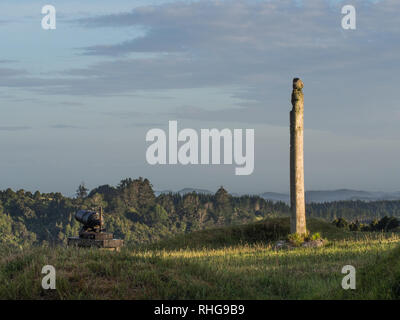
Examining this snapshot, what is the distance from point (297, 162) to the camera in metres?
22.1

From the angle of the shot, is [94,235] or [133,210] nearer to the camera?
[94,235]

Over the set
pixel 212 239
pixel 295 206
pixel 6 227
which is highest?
pixel 295 206

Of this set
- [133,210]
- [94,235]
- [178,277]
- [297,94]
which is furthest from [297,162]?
[133,210]

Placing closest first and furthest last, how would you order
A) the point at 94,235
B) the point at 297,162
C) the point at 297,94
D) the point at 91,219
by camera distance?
the point at 94,235, the point at 91,219, the point at 297,162, the point at 297,94

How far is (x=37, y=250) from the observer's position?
13.9m

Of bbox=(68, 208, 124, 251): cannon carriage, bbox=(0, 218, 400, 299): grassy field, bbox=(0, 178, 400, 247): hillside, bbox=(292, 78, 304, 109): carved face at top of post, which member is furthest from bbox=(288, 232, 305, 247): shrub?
bbox=(0, 178, 400, 247): hillside

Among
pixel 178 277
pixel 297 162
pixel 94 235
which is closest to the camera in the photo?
pixel 178 277

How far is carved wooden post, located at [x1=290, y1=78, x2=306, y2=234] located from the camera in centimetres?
2212

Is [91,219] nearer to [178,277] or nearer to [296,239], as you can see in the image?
[178,277]

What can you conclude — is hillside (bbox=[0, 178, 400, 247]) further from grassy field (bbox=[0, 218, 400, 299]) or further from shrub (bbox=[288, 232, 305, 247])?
grassy field (bbox=[0, 218, 400, 299])

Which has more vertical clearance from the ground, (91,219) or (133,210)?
(91,219)
